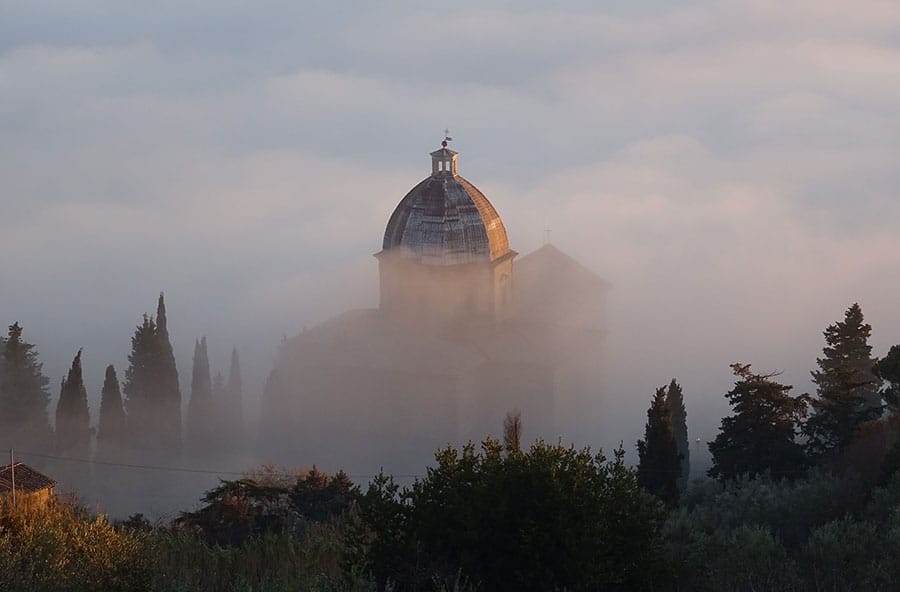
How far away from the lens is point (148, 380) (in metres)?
39.9

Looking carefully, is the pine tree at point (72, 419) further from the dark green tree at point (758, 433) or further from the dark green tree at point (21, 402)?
the dark green tree at point (758, 433)

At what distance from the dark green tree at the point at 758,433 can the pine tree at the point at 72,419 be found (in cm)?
2324

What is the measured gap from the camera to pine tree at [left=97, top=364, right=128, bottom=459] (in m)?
38.2

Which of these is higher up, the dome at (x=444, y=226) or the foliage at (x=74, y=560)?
the dome at (x=444, y=226)

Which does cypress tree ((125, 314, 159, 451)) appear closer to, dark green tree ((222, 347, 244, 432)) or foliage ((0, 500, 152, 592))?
dark green tree ((222, 347, 244, 432))

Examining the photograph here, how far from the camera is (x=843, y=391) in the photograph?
24.7 metres

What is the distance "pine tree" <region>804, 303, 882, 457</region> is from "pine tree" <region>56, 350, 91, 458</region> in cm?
2502

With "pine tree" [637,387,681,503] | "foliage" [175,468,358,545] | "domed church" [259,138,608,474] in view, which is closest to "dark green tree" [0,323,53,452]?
"domed church" [259,138,608,474]

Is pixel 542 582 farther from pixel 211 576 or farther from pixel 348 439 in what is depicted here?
pixel 348 439

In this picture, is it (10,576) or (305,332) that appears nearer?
(10,576)

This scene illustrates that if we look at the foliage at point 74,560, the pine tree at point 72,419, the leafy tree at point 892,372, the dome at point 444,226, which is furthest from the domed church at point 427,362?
the foliage at point 74,560

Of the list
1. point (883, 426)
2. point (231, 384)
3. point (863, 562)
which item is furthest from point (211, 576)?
point (231, 384)

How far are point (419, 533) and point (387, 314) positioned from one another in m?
29.1

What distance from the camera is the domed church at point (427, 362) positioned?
123 ft
